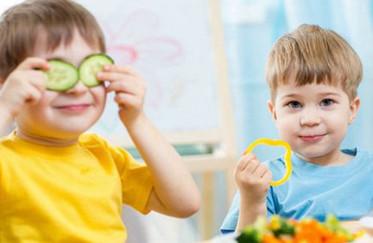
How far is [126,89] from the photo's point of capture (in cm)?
100

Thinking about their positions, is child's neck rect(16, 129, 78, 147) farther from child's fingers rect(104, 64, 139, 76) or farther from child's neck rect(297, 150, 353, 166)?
child's neck rect(297, 150, 353, 166)

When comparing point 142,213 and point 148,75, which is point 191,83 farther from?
point 142,213

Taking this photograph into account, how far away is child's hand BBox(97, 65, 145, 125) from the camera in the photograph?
0.99 m

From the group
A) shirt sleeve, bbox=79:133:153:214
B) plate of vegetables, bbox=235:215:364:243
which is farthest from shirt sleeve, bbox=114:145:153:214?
plate of vegetables, bbox=235:215:364:243

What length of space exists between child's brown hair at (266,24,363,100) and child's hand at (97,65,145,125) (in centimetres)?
38

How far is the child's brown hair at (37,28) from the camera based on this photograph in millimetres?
958

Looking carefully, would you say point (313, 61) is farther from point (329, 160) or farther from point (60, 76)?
point (60, 76)

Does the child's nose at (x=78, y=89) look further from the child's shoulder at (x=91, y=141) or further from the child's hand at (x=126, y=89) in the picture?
the child's shoulder at (x=91, y=141)

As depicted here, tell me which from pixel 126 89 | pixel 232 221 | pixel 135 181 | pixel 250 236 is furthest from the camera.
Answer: pixel 232 221

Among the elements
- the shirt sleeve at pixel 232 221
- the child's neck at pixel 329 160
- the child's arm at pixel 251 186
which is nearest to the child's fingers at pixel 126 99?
the child's arm at pixel 251 186

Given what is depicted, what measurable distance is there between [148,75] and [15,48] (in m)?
1.10

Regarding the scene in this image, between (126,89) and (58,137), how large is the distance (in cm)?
12

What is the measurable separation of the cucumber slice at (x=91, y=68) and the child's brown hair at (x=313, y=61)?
449 mm

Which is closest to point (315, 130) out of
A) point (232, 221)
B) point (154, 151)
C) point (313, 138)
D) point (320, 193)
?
point (313, 138)
